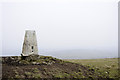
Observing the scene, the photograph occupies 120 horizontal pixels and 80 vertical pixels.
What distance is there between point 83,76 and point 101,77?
209 cm

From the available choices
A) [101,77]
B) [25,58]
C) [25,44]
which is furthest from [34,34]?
[101,77]

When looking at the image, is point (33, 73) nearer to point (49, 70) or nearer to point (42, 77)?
point (42, 77)

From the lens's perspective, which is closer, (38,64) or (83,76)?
(83,76)

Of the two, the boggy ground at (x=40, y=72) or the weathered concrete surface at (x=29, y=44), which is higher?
the weathered concrete surface at (x=29, y=44)

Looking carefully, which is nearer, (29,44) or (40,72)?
(40,72)

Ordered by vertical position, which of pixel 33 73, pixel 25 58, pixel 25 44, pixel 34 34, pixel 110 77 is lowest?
pixel 110 77

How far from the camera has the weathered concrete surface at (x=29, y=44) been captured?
49.8ft

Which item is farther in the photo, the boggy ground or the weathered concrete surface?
the weathered concrete surface

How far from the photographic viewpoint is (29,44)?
15.4 m

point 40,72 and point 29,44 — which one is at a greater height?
point 29,44

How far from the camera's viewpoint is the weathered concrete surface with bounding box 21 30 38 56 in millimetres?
15180

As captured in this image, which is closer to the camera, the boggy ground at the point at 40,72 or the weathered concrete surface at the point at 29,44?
the boggy ground at the point at 40,72

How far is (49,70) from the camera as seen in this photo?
1341 centimetres

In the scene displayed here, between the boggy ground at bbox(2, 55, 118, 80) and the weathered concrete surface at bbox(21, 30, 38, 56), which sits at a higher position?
the weathered concrete surface at bbox(21, 30, 38, 56)
